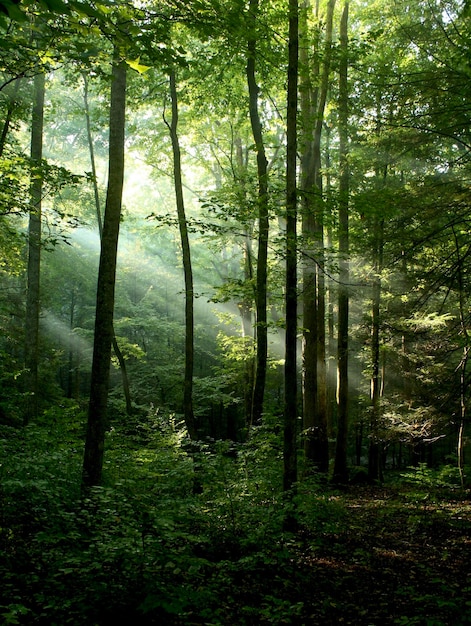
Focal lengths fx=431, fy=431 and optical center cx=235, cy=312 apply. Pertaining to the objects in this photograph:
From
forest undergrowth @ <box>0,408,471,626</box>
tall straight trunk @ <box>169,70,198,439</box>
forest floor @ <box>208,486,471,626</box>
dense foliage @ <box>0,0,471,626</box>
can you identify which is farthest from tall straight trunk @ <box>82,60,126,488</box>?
forest floor @ <box>208,486,471,626</box>

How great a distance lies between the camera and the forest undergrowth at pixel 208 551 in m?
3.82

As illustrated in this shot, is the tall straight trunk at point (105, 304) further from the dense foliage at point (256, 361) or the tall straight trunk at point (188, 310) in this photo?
the tall straight trunk at point (188, 310)

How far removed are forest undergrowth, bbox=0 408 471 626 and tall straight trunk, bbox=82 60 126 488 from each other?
0.48 m

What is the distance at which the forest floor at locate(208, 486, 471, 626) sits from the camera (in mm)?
4473

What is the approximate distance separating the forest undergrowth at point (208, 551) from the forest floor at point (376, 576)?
0.02 m

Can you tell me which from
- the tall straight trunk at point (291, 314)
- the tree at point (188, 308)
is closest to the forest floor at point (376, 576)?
the tall straight trunk at point (291, 314)

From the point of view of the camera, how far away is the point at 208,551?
592 centimetres

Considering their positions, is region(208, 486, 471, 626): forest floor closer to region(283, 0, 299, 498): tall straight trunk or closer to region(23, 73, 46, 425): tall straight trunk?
region(283, 0, 299, 498): tall straight trunk

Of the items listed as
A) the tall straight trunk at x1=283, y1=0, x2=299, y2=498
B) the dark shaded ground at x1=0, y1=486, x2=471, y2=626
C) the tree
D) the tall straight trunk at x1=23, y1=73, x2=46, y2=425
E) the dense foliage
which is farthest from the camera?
the tall straight trunk at x1=23, y1=73, x2=46, y2=425

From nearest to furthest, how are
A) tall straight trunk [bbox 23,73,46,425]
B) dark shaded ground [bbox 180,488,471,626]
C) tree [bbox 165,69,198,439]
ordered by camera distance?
1. dark shaded ground [bbox 180,488,471,626]
2. tree [bbox 165,69,198,439]
3. tall straight trunk [bbox 23,73,46,425]

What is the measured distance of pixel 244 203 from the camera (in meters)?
7.55

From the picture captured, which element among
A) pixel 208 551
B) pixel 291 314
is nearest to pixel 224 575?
pixel 208 551

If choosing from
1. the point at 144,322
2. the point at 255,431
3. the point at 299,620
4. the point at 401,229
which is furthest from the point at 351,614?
the point at 144,322

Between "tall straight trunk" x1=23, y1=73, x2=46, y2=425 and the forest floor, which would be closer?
the forest floor
